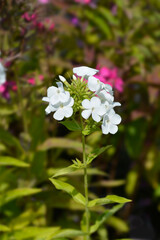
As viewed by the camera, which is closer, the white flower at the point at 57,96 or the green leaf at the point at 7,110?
the white flower at the point at 57,96

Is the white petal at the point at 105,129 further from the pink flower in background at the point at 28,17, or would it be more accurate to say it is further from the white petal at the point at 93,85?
the pink flower in background at the point at 28,17

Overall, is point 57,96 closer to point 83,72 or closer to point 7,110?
point 83,72

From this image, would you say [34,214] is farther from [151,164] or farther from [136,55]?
[136,55]

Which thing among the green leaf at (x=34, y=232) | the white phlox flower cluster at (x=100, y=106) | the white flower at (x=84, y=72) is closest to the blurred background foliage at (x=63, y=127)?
the green leaf at (x=34, y=232)

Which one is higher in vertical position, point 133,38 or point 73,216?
point 133,38

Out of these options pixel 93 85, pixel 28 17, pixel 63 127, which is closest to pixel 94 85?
pixel 93 85

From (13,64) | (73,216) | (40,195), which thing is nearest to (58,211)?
(73,216)

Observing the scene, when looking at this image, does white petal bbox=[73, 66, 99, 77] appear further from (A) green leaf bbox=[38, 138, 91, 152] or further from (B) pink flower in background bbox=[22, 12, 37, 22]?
(B) pink flower in background bbox=[22, 12, 37, 22]
